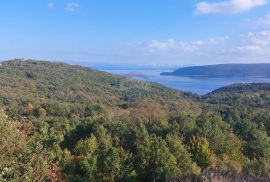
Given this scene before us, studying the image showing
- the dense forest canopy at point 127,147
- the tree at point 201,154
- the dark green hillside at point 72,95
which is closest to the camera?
the dense forest canopy at point 127,147

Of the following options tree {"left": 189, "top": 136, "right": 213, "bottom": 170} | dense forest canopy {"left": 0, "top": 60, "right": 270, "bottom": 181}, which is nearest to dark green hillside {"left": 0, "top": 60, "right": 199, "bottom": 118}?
dense forest canopy {"left": 0, "top": 60, "right": 270, "bottom": 181}

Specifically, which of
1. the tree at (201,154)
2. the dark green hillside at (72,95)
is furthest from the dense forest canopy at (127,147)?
the dark green hillside at (72,95)

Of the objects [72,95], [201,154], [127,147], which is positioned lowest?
[72,95]

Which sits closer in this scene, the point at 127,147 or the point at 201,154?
the point at 201,154

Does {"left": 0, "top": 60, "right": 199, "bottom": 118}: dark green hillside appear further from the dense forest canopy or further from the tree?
the tree

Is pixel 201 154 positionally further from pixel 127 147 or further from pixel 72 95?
pixel 72 95

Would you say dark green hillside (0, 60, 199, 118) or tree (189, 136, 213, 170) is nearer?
tree (189, 136, 213, 170)

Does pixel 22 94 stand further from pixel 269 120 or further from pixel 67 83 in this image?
pixel 269 120

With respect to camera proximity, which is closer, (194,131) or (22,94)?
(194,131)

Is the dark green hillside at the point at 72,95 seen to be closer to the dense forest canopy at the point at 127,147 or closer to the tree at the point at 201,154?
the dense forest canopy at the point at 127,147

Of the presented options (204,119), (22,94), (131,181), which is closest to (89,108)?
(22,94)

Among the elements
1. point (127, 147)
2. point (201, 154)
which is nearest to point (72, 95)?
point (127, 147)
